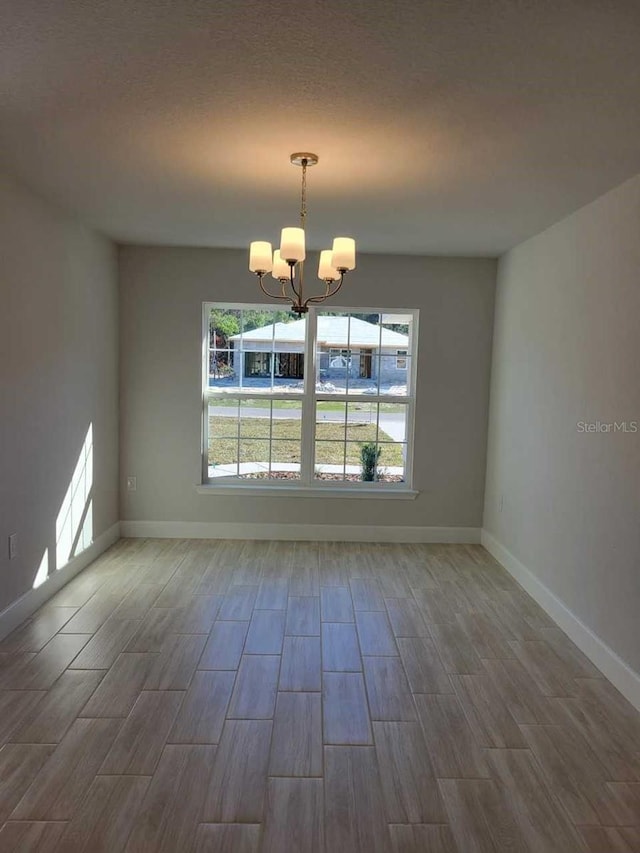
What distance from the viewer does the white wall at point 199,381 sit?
4.66 metres

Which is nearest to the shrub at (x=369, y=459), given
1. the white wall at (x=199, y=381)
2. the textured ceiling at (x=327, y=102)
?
the white wall at (x=199, y=381)

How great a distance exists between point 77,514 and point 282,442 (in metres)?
1.76

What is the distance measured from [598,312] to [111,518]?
388 cm

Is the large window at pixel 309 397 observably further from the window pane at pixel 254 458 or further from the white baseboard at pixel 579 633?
the white baseboard at pixel 579 633

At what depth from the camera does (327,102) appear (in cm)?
201

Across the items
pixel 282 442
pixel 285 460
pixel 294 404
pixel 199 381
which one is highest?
pixel 199 381

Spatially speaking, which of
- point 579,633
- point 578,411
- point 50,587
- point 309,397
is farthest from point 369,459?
point 50,587

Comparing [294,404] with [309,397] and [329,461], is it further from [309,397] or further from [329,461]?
[329,461]

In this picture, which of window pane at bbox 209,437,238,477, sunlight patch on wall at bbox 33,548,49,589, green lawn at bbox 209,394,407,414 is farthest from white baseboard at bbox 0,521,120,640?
green lawn at bbox 209,394,407,414

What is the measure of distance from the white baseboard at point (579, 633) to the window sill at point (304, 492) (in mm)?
930

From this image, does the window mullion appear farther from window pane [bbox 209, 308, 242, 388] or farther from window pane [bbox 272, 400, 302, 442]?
window pane [bbox 209, 308, 242, 388]

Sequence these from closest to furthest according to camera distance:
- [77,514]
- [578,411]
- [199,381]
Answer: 1. [578,411]
2. [77,514]
3. [199,381]

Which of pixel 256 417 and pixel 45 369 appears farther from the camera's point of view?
pixel 256 417

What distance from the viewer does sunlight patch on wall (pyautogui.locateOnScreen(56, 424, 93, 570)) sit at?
146 inches
